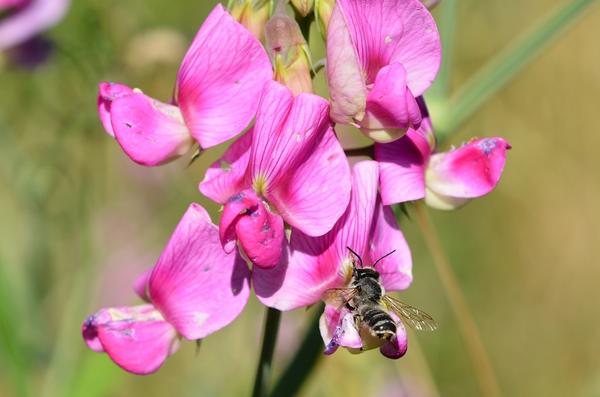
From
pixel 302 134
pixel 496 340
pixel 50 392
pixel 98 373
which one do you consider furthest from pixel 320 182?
pixel 496 340

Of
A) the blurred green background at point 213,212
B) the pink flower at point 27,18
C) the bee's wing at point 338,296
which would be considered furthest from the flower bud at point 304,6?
the pink flower at point 27,18

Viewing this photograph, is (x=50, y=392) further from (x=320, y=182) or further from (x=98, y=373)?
(x=320, y=182)

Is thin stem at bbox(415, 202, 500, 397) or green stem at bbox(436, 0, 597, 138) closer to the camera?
green stem at bbox(436, 0, 597, 138)

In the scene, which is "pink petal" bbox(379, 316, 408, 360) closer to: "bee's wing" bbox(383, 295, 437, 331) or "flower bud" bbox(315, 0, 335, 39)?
"bee's wing" bbox(383, 295, 437, 331)

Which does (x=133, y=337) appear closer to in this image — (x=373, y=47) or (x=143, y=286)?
(x=143, y=286)

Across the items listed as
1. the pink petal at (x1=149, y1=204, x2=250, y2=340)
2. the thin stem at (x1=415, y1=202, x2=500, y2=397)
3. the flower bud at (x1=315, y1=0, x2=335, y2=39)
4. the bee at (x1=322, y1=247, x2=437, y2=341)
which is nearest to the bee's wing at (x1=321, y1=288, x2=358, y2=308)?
the bee at (x1=322, y1=247, x2=437, y2=341)

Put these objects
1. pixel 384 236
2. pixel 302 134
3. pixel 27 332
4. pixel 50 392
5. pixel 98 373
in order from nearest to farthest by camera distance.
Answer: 1. pixel 302 134
2. pixel 384 236
3. pixel 98 373
4. pixel 50 392
5. pixel 27 332

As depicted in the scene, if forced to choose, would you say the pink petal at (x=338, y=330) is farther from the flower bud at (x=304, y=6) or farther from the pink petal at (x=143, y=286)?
the flower bud at (x=304, y=6)
